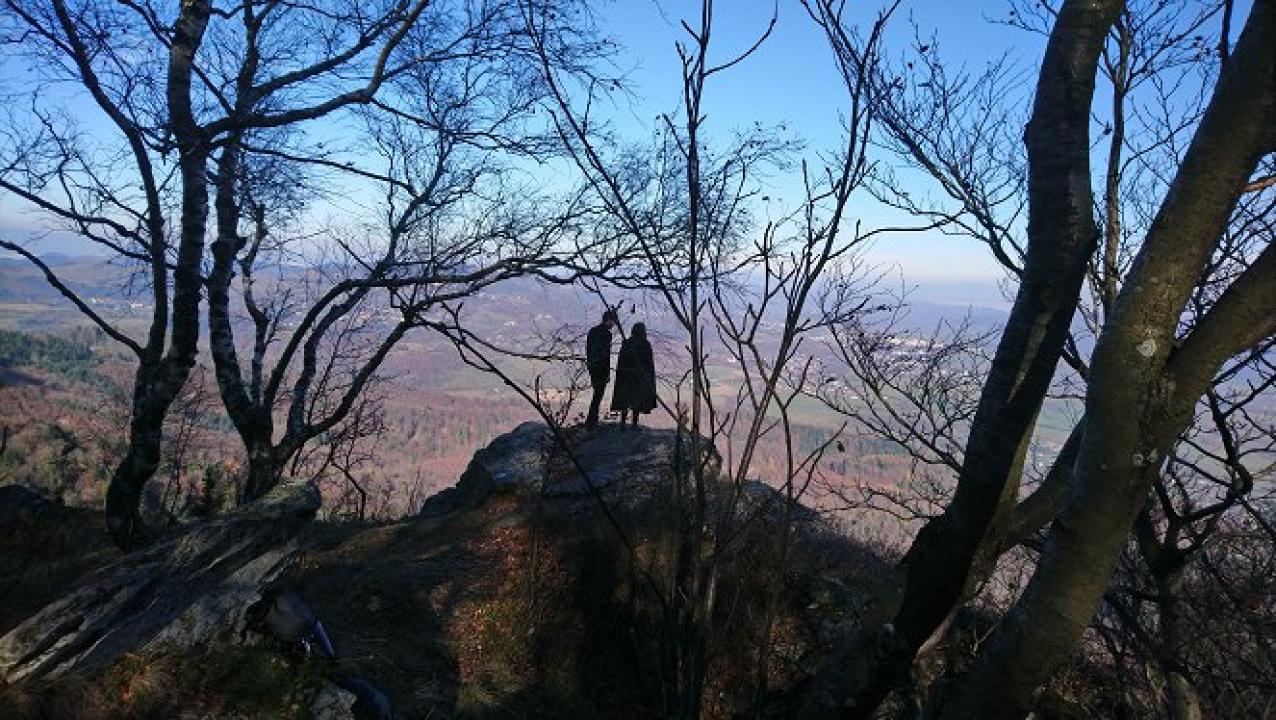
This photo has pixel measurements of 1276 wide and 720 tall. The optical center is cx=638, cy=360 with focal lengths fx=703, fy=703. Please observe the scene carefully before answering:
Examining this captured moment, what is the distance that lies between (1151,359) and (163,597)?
4.46 metres

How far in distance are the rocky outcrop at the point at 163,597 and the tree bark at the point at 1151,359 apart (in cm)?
353

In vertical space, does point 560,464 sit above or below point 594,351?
below

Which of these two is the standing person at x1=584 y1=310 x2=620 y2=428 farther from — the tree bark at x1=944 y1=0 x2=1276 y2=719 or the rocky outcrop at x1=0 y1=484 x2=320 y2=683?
the tree bark at x1=944 y1=0 x2=1276 y2=719

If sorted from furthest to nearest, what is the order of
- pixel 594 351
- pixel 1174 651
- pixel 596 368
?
pixel 596 368
pixel 594 351
pixel 1174 651

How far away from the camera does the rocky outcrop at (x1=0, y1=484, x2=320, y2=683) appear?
10.6 feet

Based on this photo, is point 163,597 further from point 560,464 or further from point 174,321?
point 560,464

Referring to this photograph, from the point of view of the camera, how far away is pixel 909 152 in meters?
6.76

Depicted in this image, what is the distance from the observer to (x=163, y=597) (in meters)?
3.75

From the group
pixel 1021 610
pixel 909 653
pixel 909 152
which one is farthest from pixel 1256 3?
pixel 909 152

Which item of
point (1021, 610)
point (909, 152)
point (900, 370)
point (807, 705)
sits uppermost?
point (909, 152)

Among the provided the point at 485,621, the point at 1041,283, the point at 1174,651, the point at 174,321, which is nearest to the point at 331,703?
the point at 485,621

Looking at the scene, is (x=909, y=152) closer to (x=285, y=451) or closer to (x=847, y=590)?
(x=847, y=590)

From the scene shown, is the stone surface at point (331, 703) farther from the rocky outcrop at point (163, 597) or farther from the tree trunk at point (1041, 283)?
the tree trunk at point (1041, 283)

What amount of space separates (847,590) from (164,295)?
6796 millimetres
